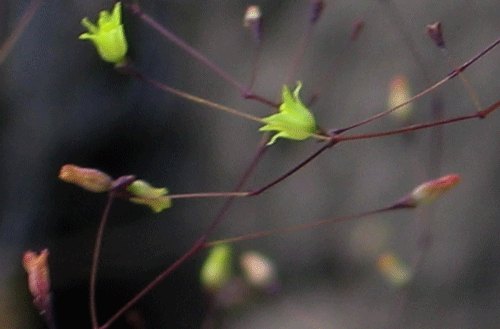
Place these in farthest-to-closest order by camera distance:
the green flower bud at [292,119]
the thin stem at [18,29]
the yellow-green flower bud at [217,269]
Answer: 1. the thin stem at [18,29]
2. the yellow-green flower bud at [217,269]
3. the green flower bud at [292,119]

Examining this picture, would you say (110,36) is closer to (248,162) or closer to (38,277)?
(38,277)

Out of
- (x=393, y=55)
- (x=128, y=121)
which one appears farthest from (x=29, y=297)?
(x=393, y=55)

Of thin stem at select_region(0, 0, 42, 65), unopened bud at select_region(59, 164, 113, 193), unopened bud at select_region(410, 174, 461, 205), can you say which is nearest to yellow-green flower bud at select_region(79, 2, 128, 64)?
unopened bud at select_region(59, 164, 113, 193)

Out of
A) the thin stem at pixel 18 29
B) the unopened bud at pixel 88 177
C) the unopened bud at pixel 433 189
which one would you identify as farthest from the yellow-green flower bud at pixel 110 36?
the thin stem at pixel 18 29

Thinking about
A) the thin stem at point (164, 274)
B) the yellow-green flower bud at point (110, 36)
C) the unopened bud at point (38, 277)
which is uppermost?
the yellow-green flower bud at point (110, 36)

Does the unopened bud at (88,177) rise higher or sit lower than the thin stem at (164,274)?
higher

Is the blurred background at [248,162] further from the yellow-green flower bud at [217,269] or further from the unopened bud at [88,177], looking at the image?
the unopened bud at [88,177]

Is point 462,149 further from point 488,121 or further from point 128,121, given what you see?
point 128,121
